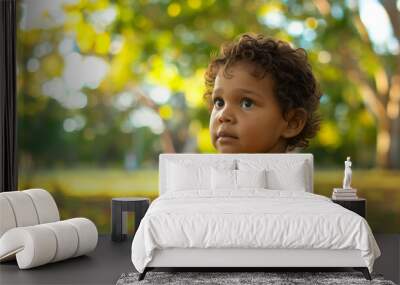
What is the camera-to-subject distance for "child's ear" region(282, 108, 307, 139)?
6.29 meters

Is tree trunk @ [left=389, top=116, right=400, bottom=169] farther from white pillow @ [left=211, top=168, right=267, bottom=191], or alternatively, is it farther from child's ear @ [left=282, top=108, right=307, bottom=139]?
white pillow @ [left=211, top=168, right=267, bottom=191]

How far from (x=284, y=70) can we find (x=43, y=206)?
2.61 metres

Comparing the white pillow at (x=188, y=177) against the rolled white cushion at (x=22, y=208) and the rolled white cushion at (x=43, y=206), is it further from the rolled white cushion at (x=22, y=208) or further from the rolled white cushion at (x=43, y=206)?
the rolled white cushion at (x=22, y=208)

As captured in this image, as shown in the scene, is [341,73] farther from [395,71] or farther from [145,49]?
[145,49]

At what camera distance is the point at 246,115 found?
6.18 m

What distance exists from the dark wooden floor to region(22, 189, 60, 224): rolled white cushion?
1.40 feet

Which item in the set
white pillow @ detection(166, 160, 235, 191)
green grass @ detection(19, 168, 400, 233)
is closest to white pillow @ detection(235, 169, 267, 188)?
white pillow @ detection(166, 160, 235, 191)

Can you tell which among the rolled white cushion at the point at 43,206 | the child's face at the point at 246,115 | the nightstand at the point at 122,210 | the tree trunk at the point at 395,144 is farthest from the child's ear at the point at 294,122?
the rolled white cushion at the point at 43,206

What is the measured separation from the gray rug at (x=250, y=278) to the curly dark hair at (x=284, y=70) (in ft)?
7.15

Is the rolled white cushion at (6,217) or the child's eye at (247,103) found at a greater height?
the child's eye at (247,103)

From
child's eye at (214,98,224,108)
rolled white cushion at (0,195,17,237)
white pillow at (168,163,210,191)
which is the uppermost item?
child's eye at (214,98,224,108)

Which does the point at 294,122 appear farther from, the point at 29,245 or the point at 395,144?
the point at 29,245

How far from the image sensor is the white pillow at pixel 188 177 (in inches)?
224

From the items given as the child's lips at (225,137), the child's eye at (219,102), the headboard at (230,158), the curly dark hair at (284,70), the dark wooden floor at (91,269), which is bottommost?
the dark wooden floor at (91,269)
